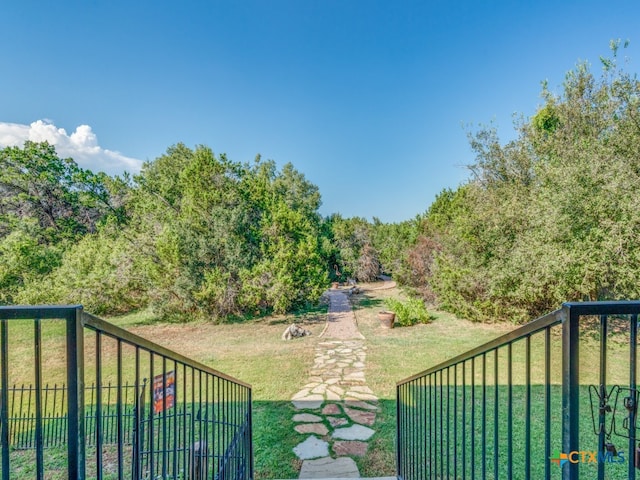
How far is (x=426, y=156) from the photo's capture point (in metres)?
11.0

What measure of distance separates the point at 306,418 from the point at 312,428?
0.28 m

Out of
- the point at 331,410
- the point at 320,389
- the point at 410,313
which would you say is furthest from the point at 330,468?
the point at 410,313

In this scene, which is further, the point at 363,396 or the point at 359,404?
the point at 363,396

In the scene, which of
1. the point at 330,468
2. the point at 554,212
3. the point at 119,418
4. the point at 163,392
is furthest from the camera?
the point at 554,212

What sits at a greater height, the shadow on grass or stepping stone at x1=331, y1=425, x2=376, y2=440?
stepping stone at x1=331, y1=425, x2=376, y2=440

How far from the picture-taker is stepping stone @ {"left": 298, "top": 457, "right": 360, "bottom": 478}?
292cm

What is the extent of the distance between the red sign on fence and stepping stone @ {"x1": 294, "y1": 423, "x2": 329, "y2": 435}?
2671 millimetres

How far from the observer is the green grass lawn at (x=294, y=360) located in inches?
131

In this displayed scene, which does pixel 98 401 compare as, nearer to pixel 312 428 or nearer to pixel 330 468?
pixel 330 468

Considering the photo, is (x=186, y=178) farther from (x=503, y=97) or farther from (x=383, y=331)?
(x=503, y=97)

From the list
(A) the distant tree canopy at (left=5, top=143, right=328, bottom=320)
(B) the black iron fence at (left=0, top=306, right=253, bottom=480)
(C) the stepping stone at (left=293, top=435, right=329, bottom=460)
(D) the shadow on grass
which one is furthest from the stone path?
(D) the shadow on grass

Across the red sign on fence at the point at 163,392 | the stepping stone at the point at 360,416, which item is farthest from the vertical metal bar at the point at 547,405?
the stepping stone at the point at 360,416

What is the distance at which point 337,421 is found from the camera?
3949mm

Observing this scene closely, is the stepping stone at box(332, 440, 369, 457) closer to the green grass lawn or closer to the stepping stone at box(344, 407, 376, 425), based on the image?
the green grass lawn
